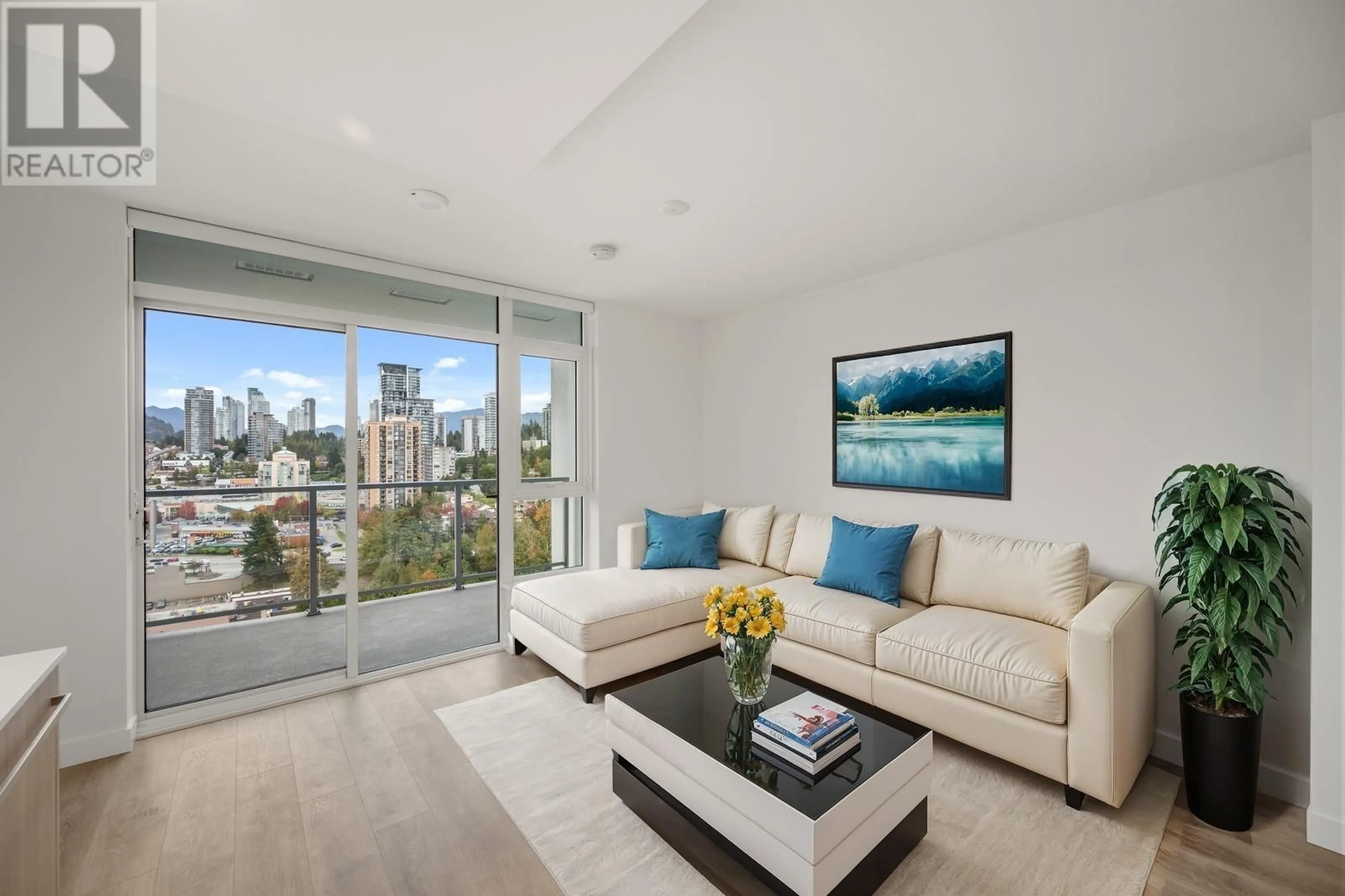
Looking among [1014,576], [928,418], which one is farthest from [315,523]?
[1014,576]

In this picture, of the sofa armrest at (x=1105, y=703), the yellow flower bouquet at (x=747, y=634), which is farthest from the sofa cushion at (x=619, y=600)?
the sofa armrest at (x=1105, y=703)

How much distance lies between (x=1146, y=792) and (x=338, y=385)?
450 centimetres

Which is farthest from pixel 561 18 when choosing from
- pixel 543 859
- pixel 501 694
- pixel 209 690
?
pixel 209 690

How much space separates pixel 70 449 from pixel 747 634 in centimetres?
311

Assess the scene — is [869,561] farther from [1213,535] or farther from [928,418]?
[1213,535]

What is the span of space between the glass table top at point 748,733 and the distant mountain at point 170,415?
273 centimetres

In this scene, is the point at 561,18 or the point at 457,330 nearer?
the point at 561,18

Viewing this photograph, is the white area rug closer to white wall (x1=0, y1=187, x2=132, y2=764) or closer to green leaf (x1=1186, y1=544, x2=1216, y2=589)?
green leaf (x1=1186, y1=544, x2=1216, y2=589)

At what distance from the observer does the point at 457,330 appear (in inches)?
151

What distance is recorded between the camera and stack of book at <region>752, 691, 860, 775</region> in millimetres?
1781

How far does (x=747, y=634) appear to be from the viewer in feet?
7.00

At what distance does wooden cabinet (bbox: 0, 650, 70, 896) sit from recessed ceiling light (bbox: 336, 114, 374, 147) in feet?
5.74

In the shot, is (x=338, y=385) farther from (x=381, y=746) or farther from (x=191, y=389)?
(x=381, y=746)

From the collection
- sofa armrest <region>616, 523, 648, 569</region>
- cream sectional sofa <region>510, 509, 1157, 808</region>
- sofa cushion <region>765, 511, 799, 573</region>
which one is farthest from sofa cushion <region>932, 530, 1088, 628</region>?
sofa armrest <region>616, 523, 648, 569</region>
